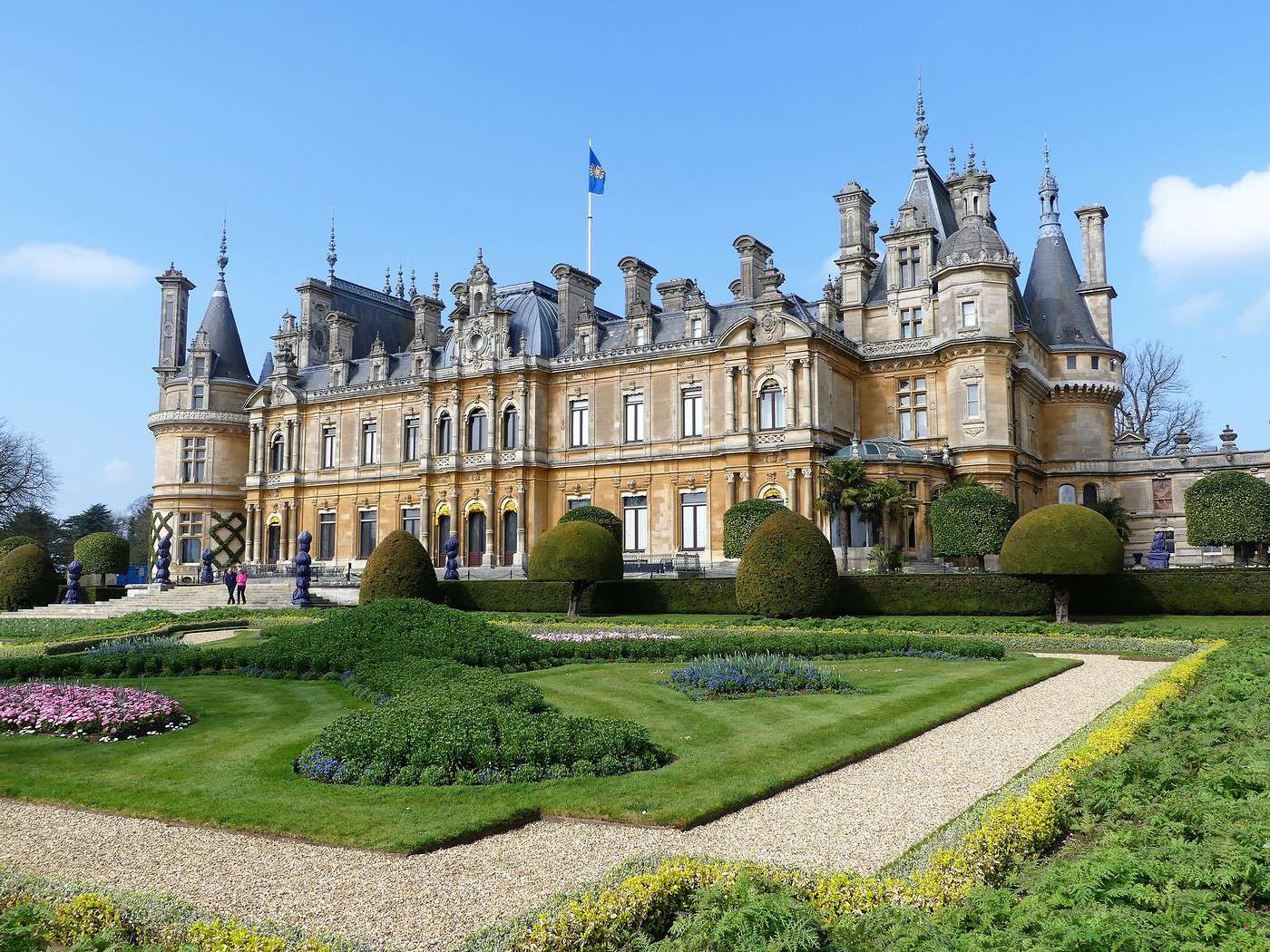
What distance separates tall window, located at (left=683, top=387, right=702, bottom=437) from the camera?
41.1m

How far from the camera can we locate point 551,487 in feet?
146

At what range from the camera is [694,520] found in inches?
1602

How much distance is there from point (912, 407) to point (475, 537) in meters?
19.6

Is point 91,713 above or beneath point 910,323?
beneath

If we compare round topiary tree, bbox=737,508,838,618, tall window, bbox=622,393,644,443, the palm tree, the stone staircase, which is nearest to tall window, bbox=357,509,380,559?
the stone staircase

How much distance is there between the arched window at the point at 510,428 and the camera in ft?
147

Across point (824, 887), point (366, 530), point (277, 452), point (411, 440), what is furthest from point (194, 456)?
point (824, 887)

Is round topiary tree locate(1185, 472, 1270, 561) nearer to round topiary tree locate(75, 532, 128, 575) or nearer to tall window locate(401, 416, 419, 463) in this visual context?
tall window locate(401, 416, 419, 463)

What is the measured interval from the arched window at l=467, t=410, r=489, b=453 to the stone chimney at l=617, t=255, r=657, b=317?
8.37 m

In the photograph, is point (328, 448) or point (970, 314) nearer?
point (970, 314)

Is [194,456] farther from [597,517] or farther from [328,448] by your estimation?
[597,517]

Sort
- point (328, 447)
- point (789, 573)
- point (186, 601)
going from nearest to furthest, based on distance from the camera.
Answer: point (789, 573) < point (186, 601) < point (328, 447)

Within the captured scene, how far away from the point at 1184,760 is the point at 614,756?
15.9 ft

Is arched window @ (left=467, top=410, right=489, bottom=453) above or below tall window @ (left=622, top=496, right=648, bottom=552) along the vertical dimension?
above
